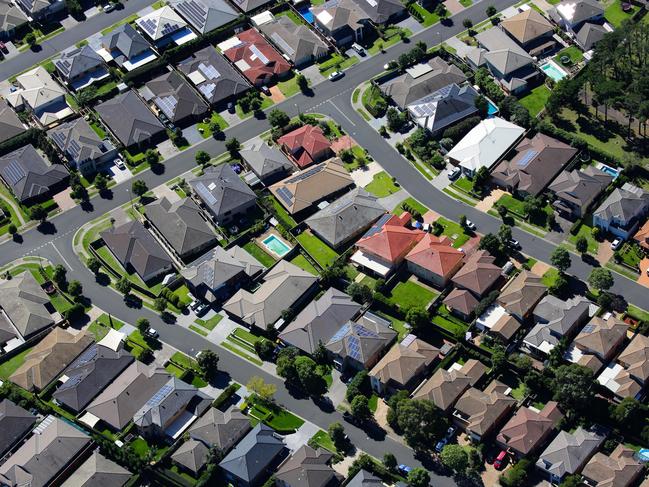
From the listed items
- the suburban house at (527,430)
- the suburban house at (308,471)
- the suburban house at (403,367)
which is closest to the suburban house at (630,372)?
the suburban house at (527,430)

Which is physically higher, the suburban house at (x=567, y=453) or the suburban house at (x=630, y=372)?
the suburban house at (x=630, y=372)

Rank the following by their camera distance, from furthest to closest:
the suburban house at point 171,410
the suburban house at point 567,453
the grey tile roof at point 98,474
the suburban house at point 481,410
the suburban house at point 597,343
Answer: the suburban house at point 171,410 → the suburban house at point 597,343 → the grey tile roof at point 98,474 → the suburban house at point 481,410 → the suburban house at point 567,453

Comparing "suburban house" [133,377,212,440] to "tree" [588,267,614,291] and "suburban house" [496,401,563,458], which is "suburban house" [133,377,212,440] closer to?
"suburban house" [496,401,563,458]

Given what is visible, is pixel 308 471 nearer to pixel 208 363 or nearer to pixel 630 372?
pixel 208 363

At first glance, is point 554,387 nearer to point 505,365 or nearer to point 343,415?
point 505,365

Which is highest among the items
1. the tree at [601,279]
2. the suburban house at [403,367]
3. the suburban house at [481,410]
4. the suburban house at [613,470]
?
the tree at [601,279]

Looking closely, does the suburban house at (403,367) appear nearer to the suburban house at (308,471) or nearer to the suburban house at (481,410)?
the suburban house at (481,410)

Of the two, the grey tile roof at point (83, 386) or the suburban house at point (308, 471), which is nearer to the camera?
the suburban house at point (308, 471)
